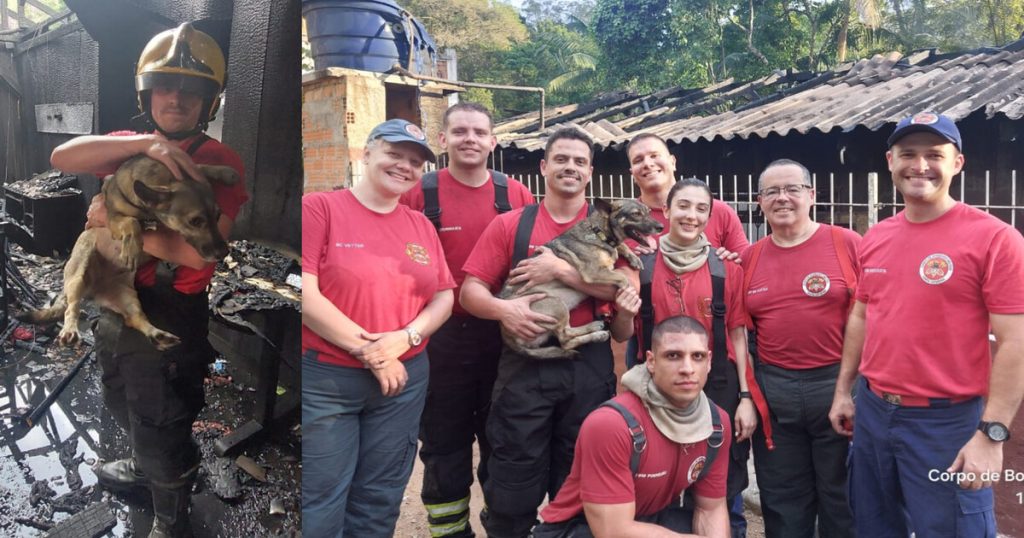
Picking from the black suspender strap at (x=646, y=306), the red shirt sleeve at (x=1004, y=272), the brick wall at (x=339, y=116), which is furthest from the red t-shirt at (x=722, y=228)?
the brick wall at (x=339, y=116)

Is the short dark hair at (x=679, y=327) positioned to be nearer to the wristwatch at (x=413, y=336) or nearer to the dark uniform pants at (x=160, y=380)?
the wristwatch at (x=413, y=336)

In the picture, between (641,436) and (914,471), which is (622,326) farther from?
(914,471)

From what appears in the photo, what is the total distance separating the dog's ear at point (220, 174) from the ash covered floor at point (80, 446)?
14 centimetres

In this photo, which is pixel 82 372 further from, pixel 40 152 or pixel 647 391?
pixel 647 391

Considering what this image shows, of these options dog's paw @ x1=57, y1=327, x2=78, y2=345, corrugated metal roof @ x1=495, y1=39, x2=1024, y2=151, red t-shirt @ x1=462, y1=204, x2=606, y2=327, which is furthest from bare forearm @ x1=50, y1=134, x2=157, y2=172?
corrugated metal roof @ x1=495, y1=39, x2=1024, y2=151

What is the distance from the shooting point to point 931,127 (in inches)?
62.2

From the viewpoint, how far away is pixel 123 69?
0.93m

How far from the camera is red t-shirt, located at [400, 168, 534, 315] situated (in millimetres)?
2008

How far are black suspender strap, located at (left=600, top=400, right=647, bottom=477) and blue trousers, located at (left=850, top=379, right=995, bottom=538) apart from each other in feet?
2.08

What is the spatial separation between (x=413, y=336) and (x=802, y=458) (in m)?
1.24

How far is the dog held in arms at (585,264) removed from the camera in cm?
184

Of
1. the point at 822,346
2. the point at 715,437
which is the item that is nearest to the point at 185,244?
the point at 715,437

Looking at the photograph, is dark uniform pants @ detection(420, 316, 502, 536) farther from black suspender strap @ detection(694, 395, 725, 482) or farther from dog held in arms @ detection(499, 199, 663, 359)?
black suspender strap @ detection(694, 395, 725, 482)

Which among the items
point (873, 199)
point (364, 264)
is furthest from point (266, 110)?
point (873, 199)
